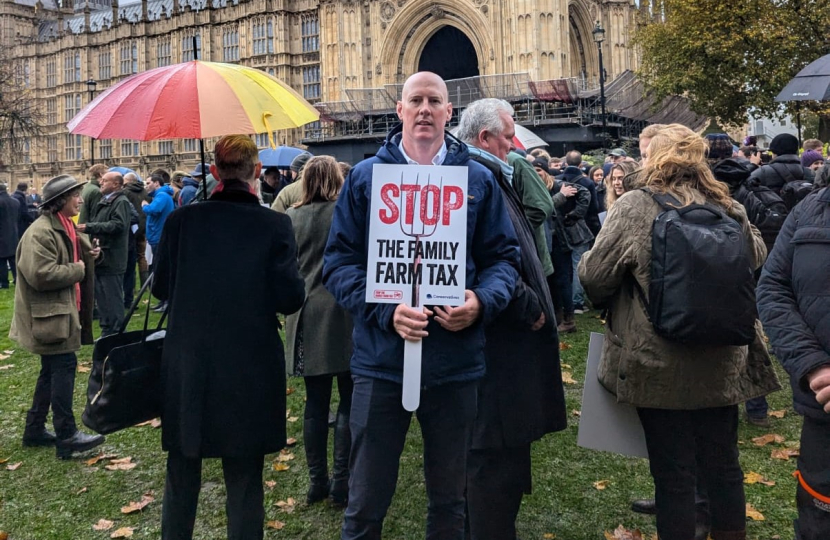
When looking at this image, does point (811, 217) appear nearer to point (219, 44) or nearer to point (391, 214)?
point (391, 214)

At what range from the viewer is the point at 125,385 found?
3.09 metres

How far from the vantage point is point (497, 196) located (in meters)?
2.83

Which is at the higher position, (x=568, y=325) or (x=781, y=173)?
(x=781, y=173)

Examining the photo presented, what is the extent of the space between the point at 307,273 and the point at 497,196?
5.75 ft

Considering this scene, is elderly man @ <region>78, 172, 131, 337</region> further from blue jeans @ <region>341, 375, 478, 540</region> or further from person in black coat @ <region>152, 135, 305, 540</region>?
blue jeans @ <region>341, 375, 478, 540</region>

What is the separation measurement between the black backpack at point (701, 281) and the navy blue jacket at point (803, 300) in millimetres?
233

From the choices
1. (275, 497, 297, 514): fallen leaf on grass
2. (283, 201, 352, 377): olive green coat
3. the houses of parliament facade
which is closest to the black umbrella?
(283, 201, 352, 377): olive green coat

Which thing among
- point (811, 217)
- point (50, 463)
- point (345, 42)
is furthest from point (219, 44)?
point (811, 217)

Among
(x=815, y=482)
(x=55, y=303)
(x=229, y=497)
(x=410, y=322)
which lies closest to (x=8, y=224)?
(x=55, y=303)

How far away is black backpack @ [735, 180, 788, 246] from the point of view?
5.48 metres

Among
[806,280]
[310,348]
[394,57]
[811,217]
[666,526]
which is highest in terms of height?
[394,57]

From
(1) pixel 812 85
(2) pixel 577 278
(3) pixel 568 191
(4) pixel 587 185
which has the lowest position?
(2) pixel 577 278

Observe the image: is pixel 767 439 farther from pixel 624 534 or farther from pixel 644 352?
pixel 644 352

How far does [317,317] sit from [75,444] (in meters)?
→ 2.24
